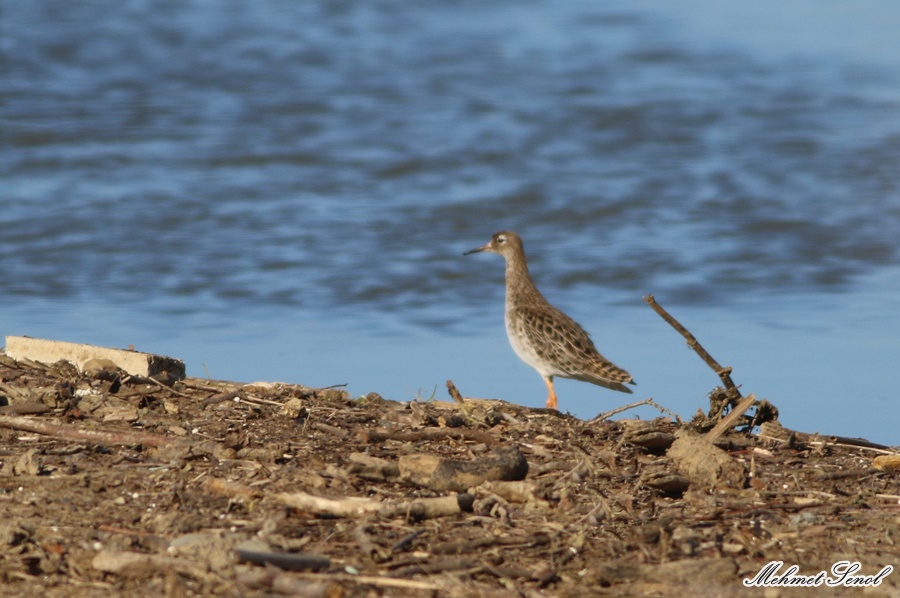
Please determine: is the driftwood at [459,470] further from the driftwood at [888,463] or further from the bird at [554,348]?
the bird at [554,348]

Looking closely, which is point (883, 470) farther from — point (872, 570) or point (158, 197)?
point (158, 197)

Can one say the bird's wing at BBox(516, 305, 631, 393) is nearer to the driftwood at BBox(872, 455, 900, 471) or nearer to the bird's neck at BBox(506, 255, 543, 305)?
the bird's neck at BBox(506, 255, 543, 305)

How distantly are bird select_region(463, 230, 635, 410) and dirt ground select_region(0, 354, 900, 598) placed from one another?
2289mm

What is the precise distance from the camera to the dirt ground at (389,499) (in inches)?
147

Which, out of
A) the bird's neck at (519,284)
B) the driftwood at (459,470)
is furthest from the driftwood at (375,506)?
the bird's neck at (519,284)

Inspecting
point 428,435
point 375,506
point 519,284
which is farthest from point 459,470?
point 519,284

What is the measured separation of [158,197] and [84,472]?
27.9 feet

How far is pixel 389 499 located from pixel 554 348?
3776 mm

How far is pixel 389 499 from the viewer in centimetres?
432

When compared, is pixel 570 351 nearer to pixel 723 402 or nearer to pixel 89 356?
pixel 723 402

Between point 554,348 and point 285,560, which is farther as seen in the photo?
point 554,348

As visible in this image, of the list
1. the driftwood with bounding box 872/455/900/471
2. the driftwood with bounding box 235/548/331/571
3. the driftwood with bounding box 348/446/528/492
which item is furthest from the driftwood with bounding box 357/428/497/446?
the driftwood with bounding box 872/455/900/471

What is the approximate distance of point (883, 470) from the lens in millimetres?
4895

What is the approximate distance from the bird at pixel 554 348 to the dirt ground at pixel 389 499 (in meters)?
2.29
